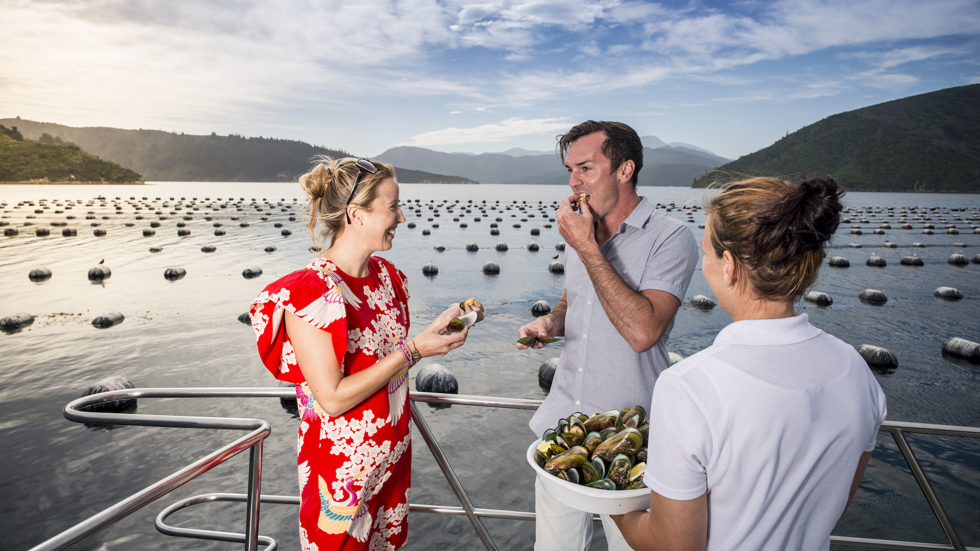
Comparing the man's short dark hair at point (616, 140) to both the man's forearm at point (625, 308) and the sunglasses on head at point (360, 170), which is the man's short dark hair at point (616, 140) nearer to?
the man's forearm at point (625, 308)

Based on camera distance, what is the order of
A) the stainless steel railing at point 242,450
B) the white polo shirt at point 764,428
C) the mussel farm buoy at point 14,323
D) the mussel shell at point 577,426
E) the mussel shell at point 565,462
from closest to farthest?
the white polo shirt at point 764,428 < the stainless steel railing at point 242,450 < the mussel shell at point 565,462 < the mussel shell at point 577,426 < the mussel farm buoy at point 14,323

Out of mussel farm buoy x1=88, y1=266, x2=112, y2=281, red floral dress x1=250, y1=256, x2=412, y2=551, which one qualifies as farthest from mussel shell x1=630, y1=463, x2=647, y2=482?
mussel farm buoy x1=88, y1=266, x2=112, y2=281

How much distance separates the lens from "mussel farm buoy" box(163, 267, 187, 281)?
54.7 ft

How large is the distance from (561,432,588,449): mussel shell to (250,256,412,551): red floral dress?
792 mm

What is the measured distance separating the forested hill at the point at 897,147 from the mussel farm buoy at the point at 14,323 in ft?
312

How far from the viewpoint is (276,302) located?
1919 millimetres

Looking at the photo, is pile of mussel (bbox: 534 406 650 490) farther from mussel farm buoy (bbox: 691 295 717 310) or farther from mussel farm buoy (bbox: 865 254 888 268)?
mussel farm buoy (bbox: 865 254 888 268)

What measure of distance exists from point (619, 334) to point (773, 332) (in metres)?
1.18

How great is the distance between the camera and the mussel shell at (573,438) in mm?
1827

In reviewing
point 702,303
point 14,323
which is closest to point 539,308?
point 702,303

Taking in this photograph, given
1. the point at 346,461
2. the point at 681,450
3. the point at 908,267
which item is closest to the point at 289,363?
the point at 346,461

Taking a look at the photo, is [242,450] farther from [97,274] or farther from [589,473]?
[97,274]

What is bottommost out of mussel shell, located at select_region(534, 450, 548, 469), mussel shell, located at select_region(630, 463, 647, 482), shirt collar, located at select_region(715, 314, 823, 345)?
mussel shell, located at select_region(534, 450, 548, 469)

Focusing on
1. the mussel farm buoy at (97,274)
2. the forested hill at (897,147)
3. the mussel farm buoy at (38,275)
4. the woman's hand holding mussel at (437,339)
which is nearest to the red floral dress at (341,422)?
the woman's hand holding mussel at (437,339)
